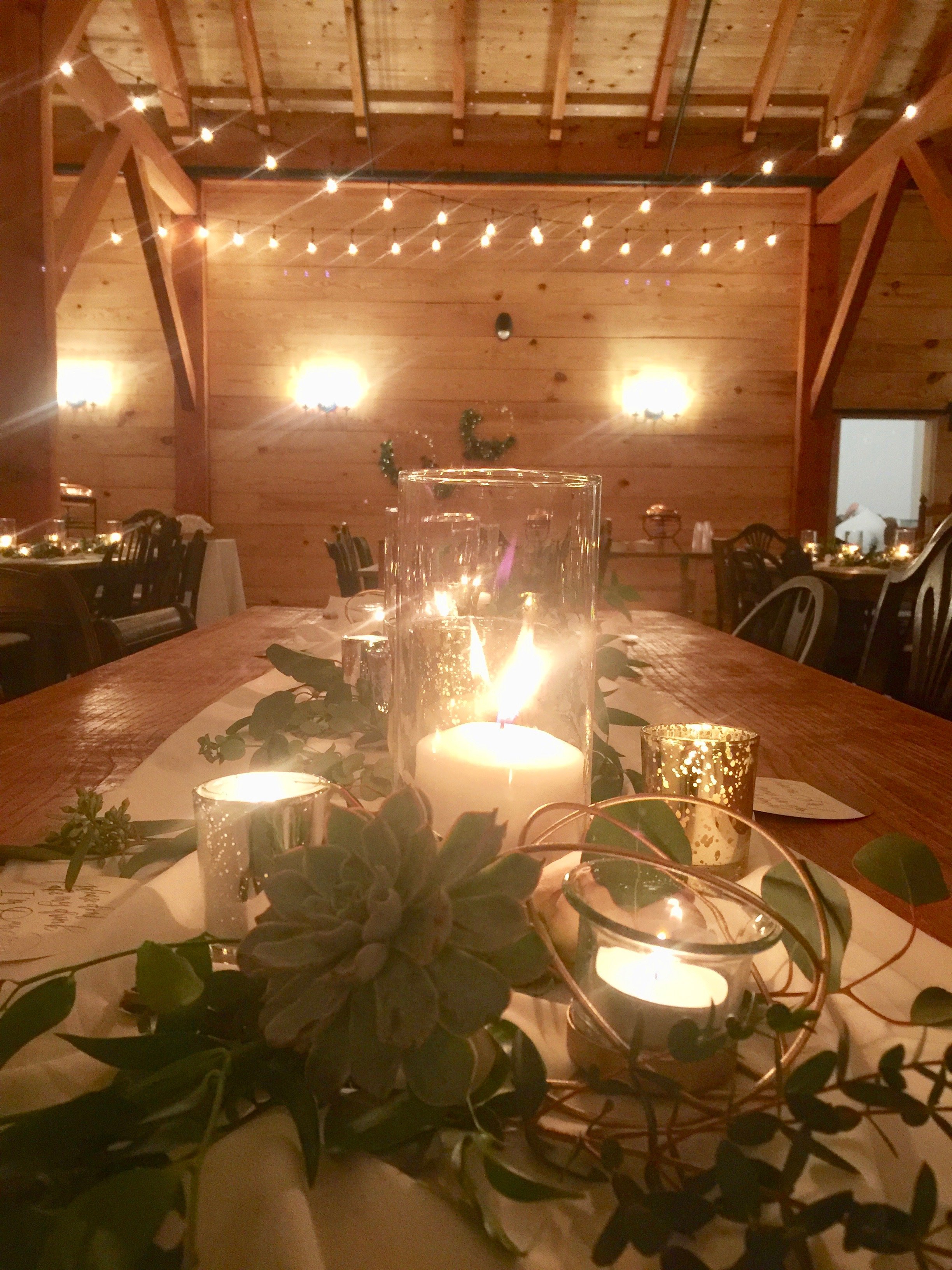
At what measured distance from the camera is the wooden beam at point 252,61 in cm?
543

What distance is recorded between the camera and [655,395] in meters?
6.64

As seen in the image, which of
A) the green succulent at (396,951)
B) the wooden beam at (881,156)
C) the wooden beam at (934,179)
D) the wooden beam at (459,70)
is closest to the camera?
the green succulent at (396,951)

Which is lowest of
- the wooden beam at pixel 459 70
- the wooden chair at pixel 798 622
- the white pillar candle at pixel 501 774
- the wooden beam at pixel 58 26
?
the wooden chair at pixel 798 622

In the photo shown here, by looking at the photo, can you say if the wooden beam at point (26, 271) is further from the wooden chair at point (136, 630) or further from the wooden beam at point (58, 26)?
the wooden chair at point (136, 630)

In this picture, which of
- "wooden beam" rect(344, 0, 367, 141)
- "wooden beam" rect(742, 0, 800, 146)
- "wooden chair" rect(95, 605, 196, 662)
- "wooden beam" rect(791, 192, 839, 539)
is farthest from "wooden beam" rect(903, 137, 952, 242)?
"wooden chair" rect(95, 605, 196, 662)

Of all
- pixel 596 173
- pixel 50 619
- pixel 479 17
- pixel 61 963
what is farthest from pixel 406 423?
pixel 61 963

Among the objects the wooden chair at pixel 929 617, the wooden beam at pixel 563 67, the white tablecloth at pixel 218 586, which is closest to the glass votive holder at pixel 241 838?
the wooden chair at pixel 929 617

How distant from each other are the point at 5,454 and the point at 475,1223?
14.6 ft

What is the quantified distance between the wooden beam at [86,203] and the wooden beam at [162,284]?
26cm

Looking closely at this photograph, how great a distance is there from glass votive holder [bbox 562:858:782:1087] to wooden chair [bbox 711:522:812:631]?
9.99 ft

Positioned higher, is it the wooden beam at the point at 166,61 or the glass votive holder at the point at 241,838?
the wooden beam at the point at 166,61

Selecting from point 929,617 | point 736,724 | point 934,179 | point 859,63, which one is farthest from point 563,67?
point 736,724

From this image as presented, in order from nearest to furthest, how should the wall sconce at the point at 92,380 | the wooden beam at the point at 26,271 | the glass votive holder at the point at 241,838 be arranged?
the glass votive holder at the point at 241,838 → the wooden beam at the point at 26,271 → the wall sconce at the point at 92,380

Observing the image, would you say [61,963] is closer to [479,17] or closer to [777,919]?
[777,919]
